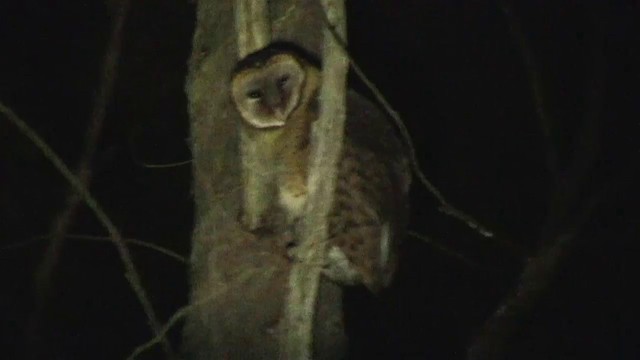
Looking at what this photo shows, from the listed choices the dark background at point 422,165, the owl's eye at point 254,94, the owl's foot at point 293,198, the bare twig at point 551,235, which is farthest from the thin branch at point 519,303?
the dark background at point 422,165

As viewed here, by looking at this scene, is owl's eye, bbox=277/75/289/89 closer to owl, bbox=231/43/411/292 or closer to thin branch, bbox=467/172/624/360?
owl, bbox=231/43/411/292

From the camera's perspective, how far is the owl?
224 cm

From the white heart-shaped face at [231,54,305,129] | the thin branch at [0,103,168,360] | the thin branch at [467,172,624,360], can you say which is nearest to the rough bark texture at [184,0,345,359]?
the white heart-shaped face at [231,54,305,129]

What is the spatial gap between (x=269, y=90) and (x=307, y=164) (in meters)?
0.22

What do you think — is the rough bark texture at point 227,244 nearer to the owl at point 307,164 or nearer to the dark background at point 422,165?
the owl at point 307,164

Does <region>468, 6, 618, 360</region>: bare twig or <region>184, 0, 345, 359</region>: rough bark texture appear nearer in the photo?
<region>184, 0, 345, 359</region>: rough bark texture

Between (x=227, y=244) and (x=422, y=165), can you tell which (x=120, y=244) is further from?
(x=422, y=165)

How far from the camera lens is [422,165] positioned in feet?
17.3

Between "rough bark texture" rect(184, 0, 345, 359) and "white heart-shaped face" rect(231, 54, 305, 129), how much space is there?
42 mm

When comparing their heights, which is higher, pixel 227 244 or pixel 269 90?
pixel 269 90

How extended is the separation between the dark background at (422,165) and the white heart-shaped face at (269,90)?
7.34 feet

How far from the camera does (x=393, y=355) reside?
5.69 meters

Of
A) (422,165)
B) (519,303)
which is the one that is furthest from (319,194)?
(422,165)

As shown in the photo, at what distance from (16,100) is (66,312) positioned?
112cm
